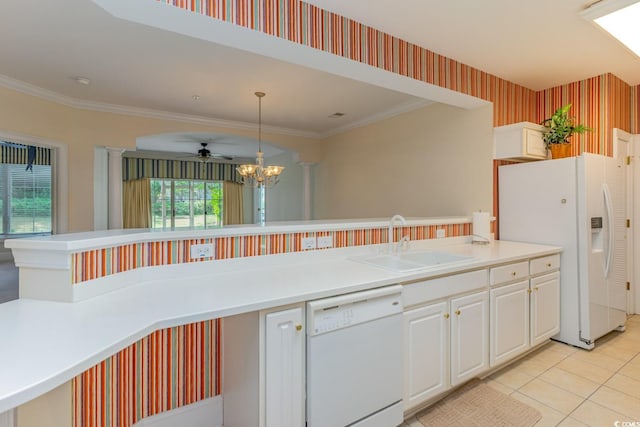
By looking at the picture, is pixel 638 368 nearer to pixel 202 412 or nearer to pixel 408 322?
pixel 408 322

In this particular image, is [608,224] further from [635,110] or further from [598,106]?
[635,110]

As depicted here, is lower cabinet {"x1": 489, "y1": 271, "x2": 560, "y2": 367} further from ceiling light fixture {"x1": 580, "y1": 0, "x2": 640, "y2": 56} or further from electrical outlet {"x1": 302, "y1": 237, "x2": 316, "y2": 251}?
ceiling light fixture {"x1": 580, "y1": 0, "x2": 640, "y2": 56}

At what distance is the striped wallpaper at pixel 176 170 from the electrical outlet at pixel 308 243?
7099mm

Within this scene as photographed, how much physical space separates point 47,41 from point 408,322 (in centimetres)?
338

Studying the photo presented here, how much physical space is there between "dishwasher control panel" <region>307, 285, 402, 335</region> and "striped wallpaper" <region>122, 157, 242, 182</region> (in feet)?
25.5

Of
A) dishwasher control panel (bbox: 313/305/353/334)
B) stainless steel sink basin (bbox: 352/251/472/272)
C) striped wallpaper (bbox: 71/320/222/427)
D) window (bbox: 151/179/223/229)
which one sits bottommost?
striped wallpaper (bbox: 71/320/222/427)

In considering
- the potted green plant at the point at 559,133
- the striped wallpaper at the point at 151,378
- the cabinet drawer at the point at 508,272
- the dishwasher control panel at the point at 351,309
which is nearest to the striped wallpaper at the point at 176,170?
the striped wallpaper at the point at 151,378

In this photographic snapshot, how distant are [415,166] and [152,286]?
3316 mm

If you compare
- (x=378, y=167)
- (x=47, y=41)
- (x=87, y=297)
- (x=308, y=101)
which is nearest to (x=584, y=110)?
(x=378, y=167)

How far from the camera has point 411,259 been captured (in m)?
2.52

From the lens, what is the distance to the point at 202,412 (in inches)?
69.1

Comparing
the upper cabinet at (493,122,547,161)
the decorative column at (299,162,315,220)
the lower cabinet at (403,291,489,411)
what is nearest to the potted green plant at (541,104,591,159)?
the upper cabinet at (493,122,547,161)

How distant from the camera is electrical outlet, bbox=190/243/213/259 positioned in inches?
69.3

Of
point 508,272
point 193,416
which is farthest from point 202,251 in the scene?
point 508,272
